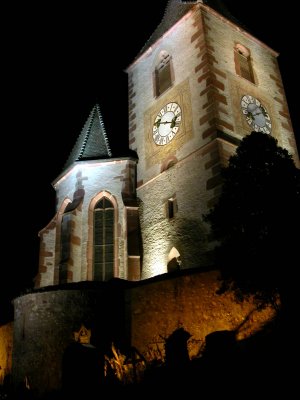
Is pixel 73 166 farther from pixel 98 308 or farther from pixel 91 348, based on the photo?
pixel 91 348

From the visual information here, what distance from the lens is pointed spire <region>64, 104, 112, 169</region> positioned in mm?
22609

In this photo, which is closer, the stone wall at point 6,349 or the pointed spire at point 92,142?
the stone wall at point 6,349

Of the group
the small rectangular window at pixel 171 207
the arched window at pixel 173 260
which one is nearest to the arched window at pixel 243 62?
the small rectangular window at pixel 171 207

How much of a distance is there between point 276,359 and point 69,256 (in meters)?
12.3

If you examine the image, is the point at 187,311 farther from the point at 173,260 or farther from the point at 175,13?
the point at 175,13

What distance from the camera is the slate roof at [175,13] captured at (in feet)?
75.5

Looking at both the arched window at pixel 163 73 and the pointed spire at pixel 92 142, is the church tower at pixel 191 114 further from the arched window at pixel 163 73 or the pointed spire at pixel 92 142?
the pointed spire at pixel 92 142

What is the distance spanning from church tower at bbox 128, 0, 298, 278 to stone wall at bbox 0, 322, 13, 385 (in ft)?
18.3

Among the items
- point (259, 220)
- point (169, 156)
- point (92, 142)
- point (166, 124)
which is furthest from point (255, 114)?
point (259, 220)

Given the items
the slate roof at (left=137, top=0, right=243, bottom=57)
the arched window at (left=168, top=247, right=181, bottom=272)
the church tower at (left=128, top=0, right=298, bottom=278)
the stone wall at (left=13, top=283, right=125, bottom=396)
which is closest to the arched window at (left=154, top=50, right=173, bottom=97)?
the church tower at (left=128, top=0, right=298, bottom=278)

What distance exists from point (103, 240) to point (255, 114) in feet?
28.3

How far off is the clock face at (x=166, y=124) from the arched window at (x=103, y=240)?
369 cm

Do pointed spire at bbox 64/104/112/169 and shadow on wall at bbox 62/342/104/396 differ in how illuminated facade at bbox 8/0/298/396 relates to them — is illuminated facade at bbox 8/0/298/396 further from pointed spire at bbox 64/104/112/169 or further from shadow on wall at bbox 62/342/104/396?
shadow on wall at bbox 62/342/104/396

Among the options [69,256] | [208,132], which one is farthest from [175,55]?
[69,256]
